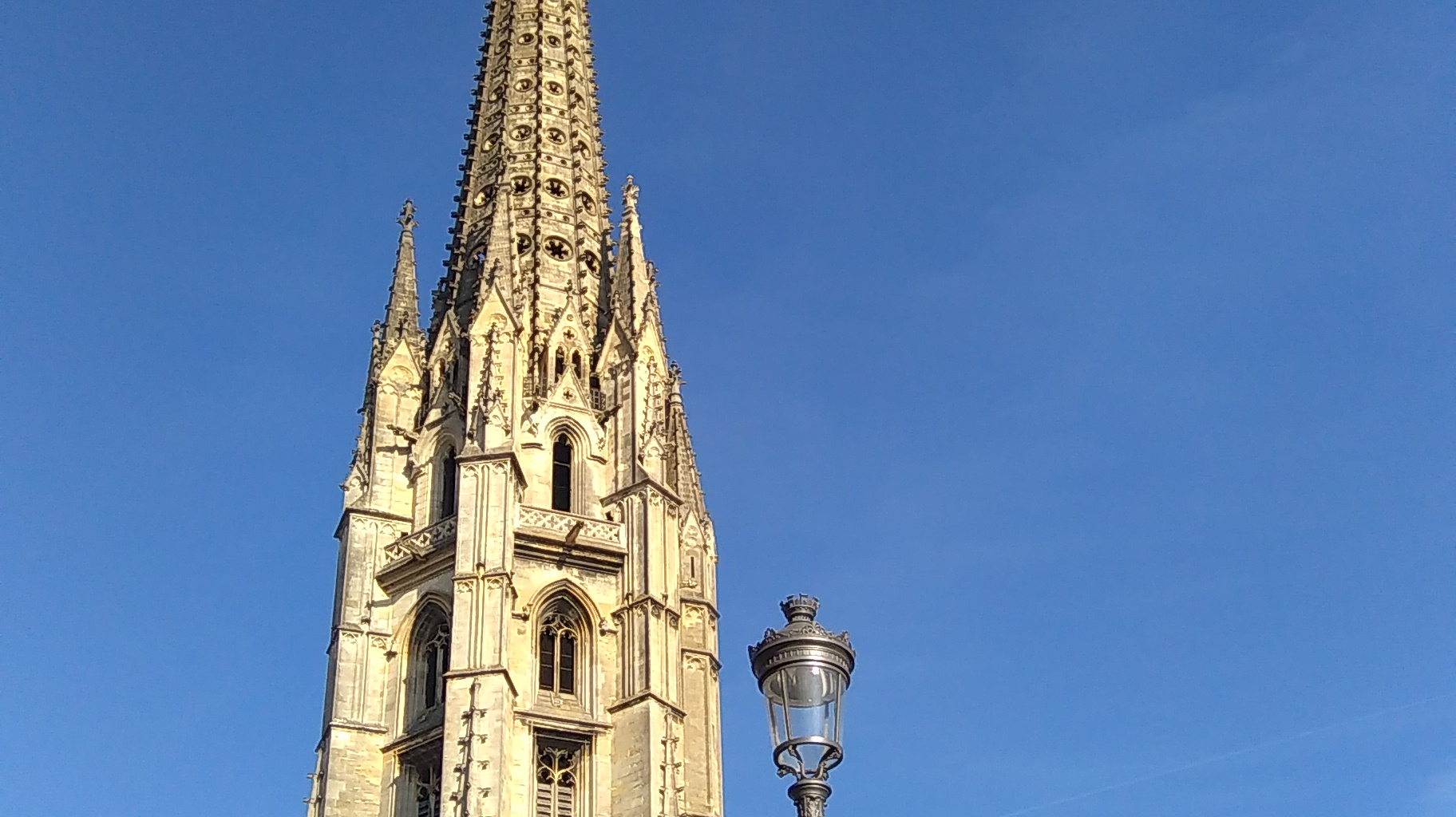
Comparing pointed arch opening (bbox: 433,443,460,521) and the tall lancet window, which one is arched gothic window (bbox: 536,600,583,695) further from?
pointed arch opening (bbox: 433,443,460,521)

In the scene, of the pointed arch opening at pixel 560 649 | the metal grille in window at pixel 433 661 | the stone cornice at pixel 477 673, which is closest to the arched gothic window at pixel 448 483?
the metal grille in window at pixel 433 661

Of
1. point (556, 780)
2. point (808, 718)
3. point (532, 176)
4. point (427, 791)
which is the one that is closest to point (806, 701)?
point (808, 718)

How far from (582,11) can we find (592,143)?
8.28 metres

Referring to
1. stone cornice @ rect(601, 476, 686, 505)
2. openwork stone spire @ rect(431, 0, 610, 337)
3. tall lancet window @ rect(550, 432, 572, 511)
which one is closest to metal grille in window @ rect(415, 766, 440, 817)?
tall lancet window @ rect(550, 432, 572, 511)

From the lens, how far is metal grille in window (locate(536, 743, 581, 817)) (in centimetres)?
4300

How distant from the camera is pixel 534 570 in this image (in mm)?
46281

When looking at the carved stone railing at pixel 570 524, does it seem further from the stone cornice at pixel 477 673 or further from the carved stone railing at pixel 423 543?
the stone cornice at pixel 477 673

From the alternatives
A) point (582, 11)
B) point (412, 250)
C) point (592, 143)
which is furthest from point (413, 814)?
point (582, 11)

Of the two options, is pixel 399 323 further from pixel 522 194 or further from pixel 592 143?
pixel 592 143

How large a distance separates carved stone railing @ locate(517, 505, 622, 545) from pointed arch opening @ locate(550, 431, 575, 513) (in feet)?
2.90

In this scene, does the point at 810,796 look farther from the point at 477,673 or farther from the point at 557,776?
the point at 557,776

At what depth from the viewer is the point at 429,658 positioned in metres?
45.8

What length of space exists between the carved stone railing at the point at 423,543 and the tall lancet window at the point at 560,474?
2.99 m

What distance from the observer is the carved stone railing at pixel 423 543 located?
153 feet
